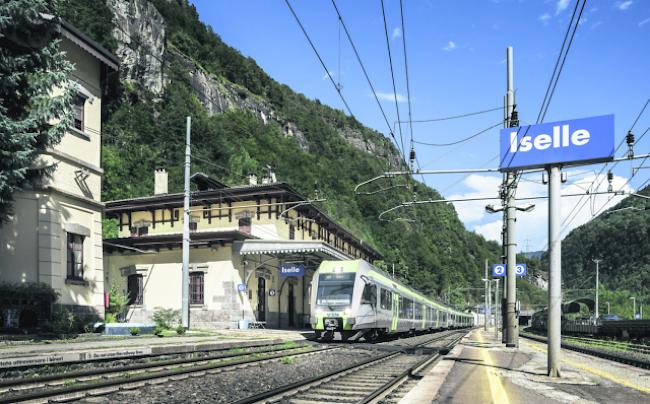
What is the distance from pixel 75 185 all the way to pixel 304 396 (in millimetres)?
13655

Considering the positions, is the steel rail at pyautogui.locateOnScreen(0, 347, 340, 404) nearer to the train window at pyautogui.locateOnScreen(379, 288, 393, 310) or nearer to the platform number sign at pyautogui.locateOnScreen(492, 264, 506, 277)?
the train window at pyautogui.locateOnScreen(379, 288, 393, 310)

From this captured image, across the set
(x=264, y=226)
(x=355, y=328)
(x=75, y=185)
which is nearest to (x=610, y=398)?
(x=355, y=328)

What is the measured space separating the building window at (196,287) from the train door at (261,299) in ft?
10.6

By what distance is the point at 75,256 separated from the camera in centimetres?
1877

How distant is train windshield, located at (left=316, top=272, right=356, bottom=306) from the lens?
2114cm

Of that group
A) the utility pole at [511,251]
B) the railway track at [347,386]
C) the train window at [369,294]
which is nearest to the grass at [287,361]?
the railway track at [347,386]

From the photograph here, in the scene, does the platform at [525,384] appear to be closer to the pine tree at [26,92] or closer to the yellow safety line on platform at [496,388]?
the yellow safety line on platform at [496,388]

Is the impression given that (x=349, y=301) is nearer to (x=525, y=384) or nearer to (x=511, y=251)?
(x=511, y=251)

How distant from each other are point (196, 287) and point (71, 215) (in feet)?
41.8

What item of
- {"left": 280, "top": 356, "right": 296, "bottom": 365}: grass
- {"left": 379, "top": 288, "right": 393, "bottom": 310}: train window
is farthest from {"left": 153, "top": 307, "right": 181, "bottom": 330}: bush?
{"left": 280, "top": 356, "right": 296, "bottom": 365}: grass

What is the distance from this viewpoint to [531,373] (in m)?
11.3

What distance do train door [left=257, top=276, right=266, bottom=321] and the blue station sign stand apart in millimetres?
21481

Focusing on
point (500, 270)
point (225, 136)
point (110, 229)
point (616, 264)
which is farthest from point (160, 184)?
point (616, 264)

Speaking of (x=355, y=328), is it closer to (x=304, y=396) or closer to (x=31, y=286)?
(x=31, y=286)
